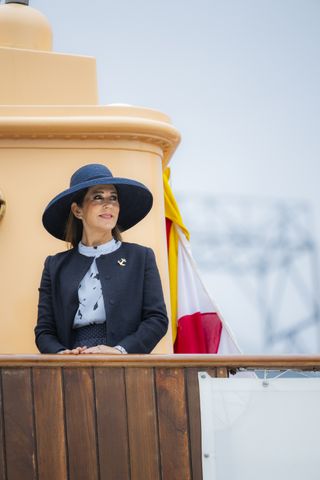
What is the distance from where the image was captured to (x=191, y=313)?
7.23 metres

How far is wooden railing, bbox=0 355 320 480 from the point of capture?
4273 millimetres

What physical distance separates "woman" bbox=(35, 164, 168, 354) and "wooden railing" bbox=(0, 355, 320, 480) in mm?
358

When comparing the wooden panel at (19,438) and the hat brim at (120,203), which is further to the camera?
the hat brim at (120,203)

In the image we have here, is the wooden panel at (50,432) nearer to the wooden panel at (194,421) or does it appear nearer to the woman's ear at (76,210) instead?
the wooden panel at (194,421)

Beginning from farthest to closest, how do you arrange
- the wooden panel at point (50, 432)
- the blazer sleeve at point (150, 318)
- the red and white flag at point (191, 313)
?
the red and white flag at point (191, 313) → the blazer sleeve at point (150, 318) → the wooden panel at point (50, 432)

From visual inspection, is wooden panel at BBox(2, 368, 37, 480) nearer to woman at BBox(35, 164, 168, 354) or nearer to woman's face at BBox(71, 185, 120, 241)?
woman at BBox(35, 164, 168, 354)

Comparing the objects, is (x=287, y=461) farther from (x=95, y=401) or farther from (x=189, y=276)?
(x=189, y=276)

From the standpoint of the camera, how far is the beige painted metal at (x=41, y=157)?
627 cm

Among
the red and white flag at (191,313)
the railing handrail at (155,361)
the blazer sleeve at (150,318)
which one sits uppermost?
the red and white flag at (191,313)

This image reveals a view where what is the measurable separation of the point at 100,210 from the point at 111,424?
3.89ft

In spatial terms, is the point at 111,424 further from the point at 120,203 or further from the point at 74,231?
the point at 120,203

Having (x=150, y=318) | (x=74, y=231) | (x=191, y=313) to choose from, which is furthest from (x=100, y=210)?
(x=191, y=313)

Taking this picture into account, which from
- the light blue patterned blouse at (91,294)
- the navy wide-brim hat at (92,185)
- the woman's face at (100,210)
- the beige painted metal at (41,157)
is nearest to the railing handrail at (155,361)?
the light blue patterned blouse at (91,294)

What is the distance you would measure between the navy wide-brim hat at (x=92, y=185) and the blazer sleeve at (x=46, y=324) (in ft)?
0.73
